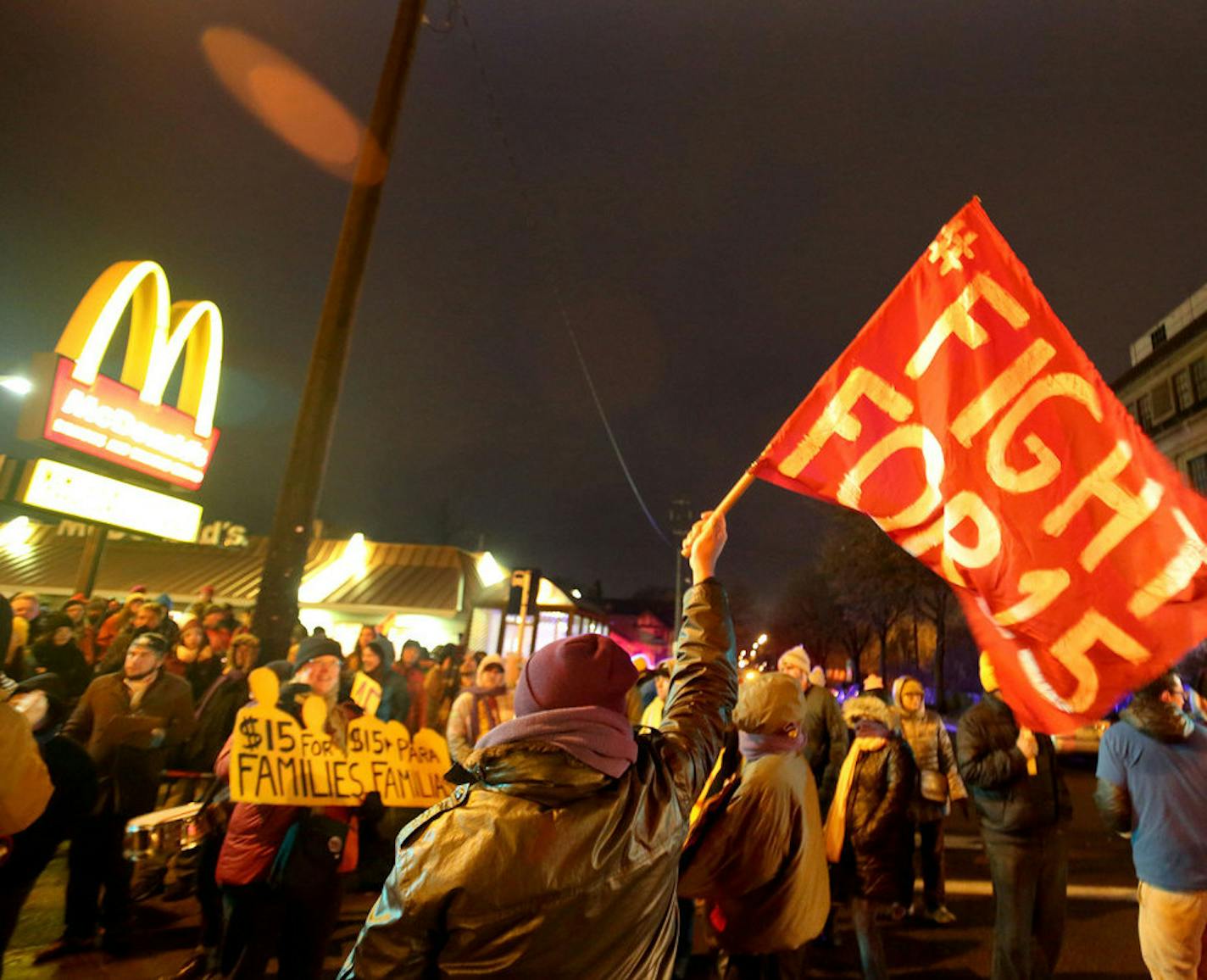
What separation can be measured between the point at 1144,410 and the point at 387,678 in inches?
1825

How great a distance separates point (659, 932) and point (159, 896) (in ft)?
20.6

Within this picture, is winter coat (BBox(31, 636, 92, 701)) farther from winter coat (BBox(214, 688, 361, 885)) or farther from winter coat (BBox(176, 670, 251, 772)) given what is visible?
winter coat (BBox(214, 688, 361, 885))

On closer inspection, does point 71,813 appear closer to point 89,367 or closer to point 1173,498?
point 1173,498

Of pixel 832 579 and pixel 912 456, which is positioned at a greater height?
pixel 832 579

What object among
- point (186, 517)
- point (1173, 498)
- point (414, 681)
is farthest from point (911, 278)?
point (186, 517)

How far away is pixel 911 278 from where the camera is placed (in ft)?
11.4

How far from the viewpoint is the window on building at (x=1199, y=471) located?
116 ft

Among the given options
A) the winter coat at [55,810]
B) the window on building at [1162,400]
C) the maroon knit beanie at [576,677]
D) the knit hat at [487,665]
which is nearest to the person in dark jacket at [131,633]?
the knit hat at [487,665]

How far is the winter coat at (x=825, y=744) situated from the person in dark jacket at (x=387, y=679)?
4.28 metres

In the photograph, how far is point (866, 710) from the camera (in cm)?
536

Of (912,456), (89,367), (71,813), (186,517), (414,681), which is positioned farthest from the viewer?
(186,517)

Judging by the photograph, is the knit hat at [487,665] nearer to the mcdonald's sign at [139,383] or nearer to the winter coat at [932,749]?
the winter coat at [932,749]

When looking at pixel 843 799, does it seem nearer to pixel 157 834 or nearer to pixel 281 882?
pixel 281 882

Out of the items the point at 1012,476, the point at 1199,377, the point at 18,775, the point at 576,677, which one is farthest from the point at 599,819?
the point at 1199,377
